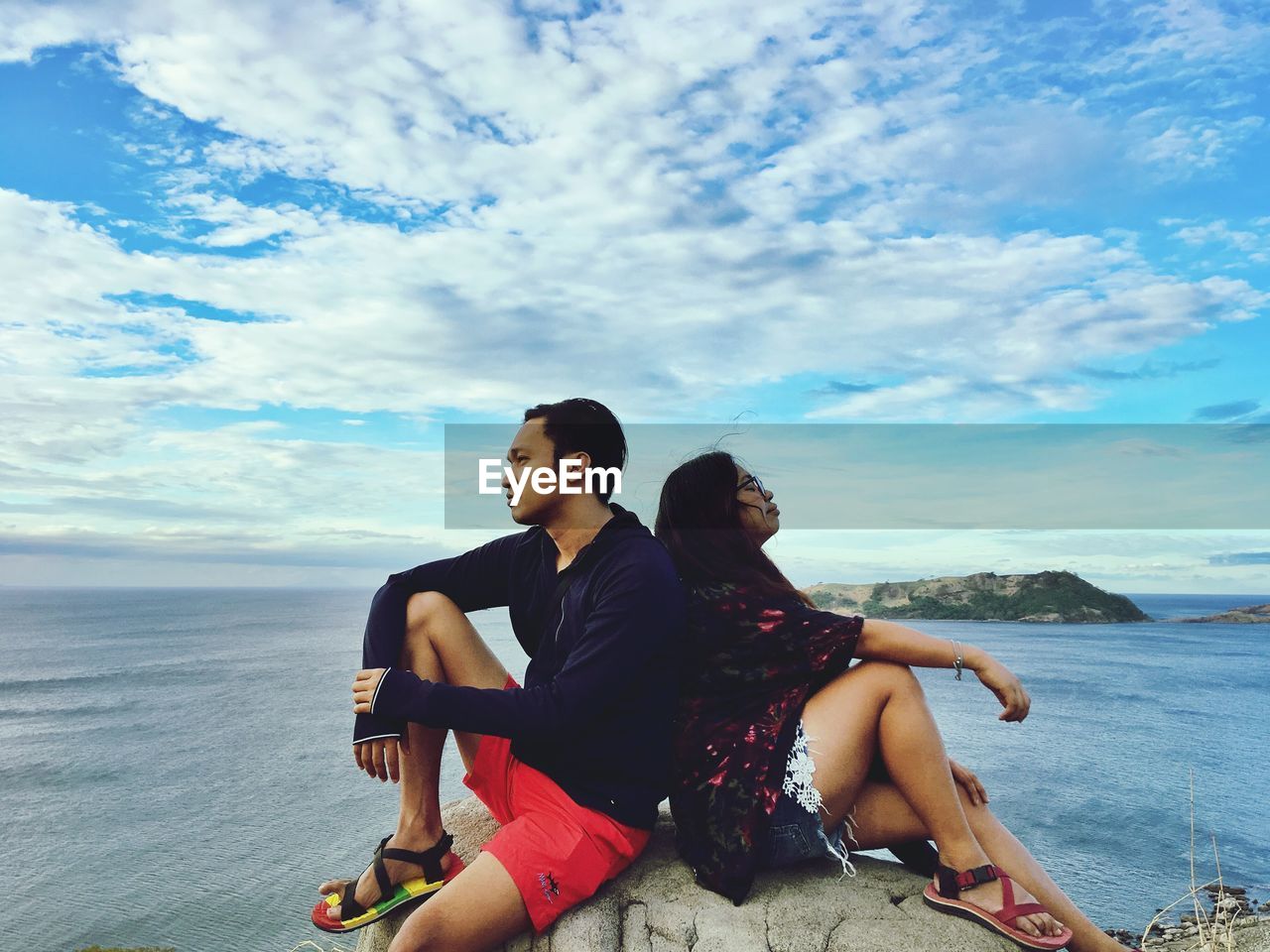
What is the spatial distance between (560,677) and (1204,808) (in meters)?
33.6

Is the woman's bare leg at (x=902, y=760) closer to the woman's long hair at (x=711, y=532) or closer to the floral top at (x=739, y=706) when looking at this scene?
the floral top at (x=739, y=706)

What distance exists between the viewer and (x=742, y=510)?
3.46 m

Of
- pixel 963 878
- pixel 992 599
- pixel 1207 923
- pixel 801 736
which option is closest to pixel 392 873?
pixel 801 736

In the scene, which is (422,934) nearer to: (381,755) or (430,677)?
(381,755)

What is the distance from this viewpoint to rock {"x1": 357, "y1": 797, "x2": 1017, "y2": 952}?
10.7ft

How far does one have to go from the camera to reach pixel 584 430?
3.62m

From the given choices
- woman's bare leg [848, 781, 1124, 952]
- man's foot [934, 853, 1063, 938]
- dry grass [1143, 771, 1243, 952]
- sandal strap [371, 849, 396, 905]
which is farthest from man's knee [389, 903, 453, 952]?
dry grass [1143, 771, 1243, 952]

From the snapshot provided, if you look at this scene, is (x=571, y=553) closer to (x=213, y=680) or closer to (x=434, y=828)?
(x=434, y=828)

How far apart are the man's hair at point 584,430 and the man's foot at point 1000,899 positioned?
1.94 metres

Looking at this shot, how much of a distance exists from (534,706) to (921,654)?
4.46 ft

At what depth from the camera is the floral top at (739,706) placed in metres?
3.31

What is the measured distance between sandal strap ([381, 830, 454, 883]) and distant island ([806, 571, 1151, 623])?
97.1 m

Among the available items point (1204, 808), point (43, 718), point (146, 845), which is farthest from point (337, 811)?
point (43, 718)

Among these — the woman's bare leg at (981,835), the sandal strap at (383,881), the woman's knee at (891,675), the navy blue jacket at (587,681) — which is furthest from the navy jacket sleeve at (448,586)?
the woman's bare leg at (981,835)
